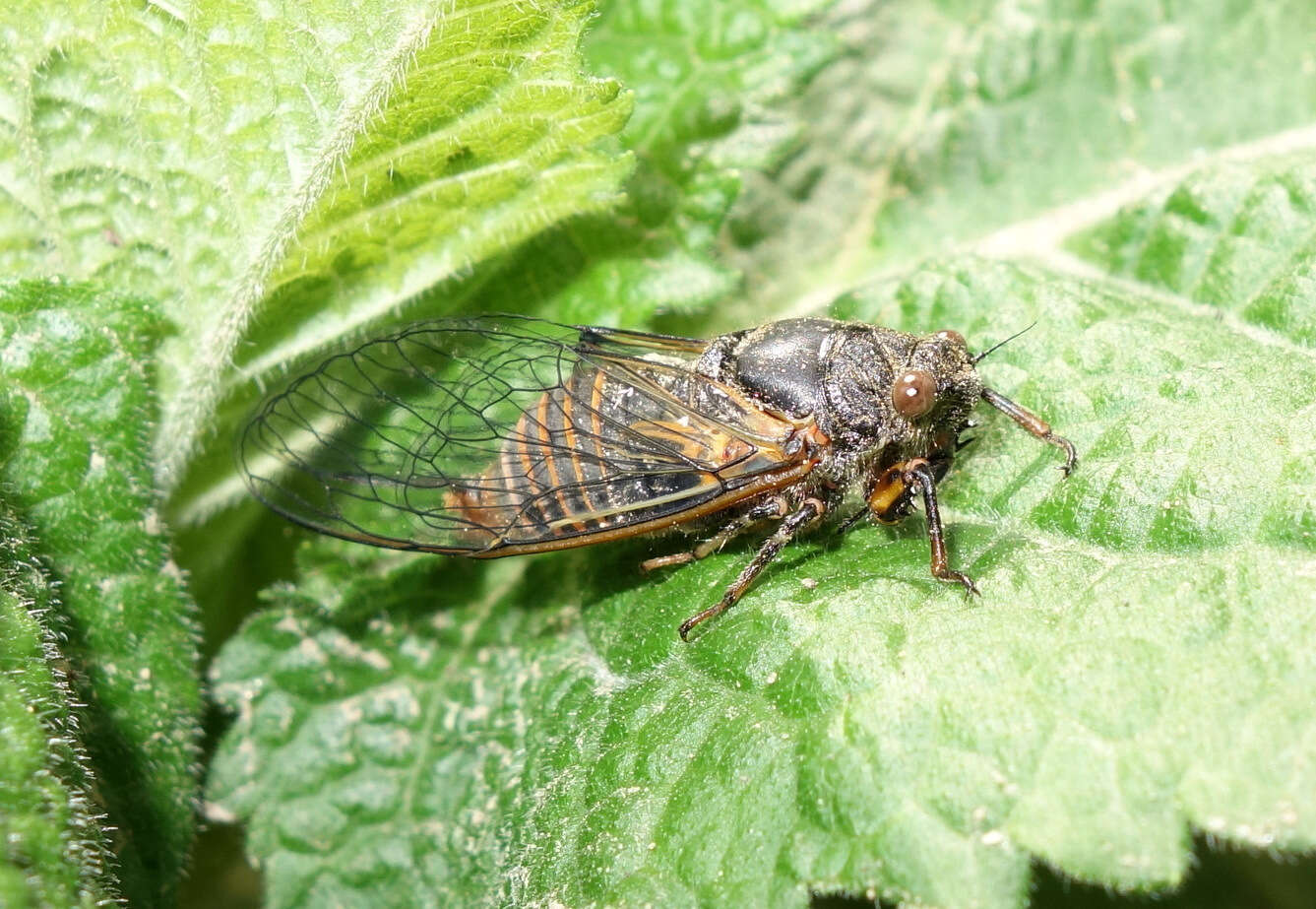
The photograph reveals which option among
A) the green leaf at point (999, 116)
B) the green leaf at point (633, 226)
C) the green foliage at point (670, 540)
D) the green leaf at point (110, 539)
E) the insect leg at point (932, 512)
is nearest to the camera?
the green foliage at point (670, 540)

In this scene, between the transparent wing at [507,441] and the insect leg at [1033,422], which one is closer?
the insect leg at [1033,422]

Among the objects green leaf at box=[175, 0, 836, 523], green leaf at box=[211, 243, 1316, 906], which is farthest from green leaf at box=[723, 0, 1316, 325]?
green leaf at box=[211, 243, 1316, 906]

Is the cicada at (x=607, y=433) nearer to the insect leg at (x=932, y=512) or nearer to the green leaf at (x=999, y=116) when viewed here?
the insect leg at (x=932, y=512)

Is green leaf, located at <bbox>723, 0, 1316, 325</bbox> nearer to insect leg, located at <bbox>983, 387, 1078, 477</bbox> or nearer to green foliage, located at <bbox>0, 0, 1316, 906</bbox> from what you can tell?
green foliage, located at <bbox>0, 0, 1316, 906</bbox>

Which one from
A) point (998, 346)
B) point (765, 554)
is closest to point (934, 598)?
point (765, 554)

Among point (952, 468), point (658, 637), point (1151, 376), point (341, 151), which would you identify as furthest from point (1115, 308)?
point (341, 151)

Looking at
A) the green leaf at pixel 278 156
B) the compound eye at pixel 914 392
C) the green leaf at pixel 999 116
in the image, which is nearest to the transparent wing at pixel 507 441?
the green leaf at pixel 278 156
